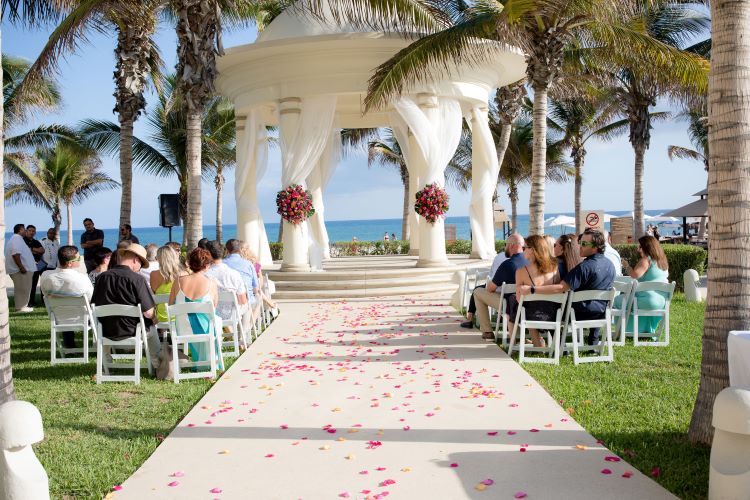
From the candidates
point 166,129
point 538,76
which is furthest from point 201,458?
point 166,129

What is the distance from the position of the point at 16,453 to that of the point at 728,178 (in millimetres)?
4504

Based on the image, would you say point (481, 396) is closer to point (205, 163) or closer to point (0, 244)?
point (0, 244)

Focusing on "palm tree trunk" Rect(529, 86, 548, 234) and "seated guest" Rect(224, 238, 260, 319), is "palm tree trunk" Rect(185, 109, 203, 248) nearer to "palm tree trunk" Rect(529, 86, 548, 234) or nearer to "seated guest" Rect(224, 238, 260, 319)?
"seated guest" Rect(224, 238, 260, 319)

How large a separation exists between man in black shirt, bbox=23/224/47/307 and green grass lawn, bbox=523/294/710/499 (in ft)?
38.6

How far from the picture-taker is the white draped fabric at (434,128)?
1532 centimetres

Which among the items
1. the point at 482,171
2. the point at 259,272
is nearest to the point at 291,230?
the point at 259,272

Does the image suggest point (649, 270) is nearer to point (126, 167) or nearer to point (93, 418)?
point (93, 418)

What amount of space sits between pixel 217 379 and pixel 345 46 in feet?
32.7

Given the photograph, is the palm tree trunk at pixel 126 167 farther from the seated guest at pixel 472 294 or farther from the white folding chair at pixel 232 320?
the seated guest at pixel 472 294

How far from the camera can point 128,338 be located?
7434 millimetres

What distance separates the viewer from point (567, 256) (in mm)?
8680

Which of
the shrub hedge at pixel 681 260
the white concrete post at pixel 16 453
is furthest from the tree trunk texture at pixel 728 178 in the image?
the shrub hedge at pixel 681 260

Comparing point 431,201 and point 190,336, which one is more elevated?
point 431,201

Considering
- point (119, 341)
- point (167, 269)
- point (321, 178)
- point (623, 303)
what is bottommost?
point (119, 341)
